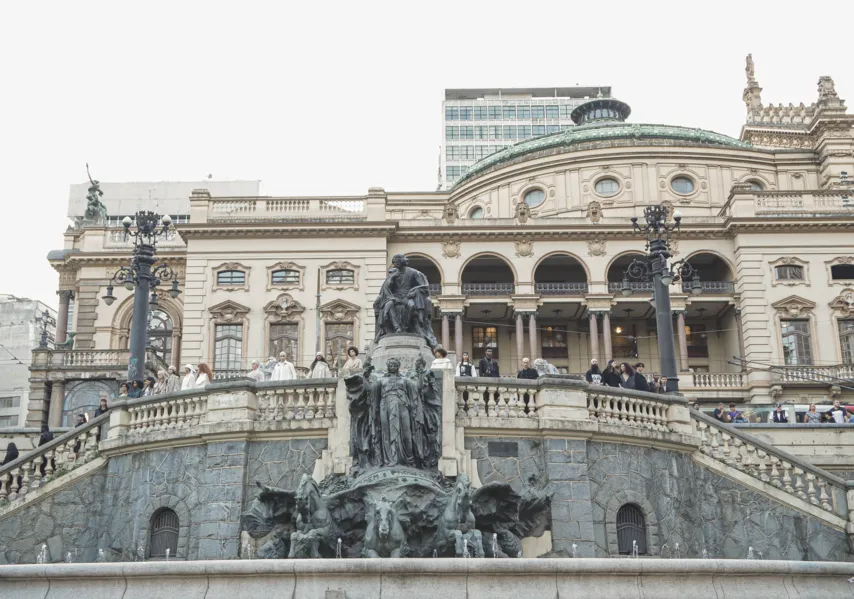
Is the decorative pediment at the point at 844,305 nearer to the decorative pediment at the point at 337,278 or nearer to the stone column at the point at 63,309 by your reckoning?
the decorative pediment at the point at 337,278

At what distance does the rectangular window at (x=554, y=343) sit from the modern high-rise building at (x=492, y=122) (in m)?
56.2

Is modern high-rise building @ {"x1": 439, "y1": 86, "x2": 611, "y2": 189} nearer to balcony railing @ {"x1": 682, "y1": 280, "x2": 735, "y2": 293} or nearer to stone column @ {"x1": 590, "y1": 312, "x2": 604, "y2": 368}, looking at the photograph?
stone column @ {"x1": 590, "y1": 312, "x2": 604, "y2": 368}

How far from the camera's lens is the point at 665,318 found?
22.8m

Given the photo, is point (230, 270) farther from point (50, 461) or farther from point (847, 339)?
point (847, 339)

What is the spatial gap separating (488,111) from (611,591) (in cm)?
10283

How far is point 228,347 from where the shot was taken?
156ft

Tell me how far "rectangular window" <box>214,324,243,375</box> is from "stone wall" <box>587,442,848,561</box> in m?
30.6

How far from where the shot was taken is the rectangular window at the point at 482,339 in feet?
171

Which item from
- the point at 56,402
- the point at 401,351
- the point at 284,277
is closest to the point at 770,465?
the point at 401,351

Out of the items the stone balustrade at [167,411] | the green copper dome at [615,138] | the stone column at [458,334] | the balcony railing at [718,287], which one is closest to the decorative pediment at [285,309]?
the stone column at [458,334]

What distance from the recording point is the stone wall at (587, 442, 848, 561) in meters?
19.0

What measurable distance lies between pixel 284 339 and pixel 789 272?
26.2 meters

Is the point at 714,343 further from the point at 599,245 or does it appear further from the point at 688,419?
the point at 688,419

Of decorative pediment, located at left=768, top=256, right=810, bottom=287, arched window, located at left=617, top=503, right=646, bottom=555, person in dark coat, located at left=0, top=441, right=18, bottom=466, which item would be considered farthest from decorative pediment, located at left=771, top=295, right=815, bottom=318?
person in dark coat, located at left=0, top=441, right=18, bottom=466
